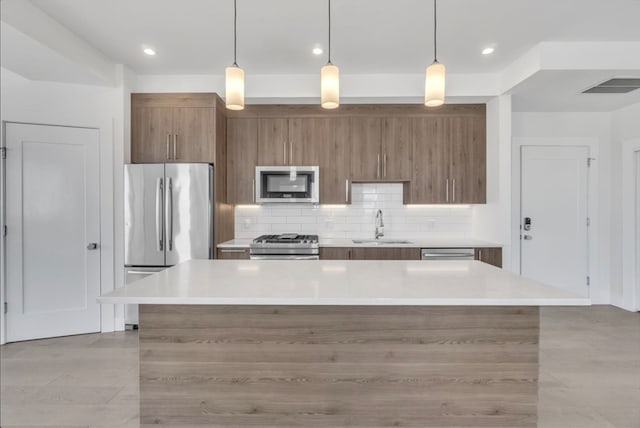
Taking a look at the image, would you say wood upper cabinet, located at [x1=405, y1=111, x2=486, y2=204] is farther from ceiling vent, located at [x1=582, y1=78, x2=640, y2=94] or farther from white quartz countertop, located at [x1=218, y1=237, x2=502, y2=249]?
ceiling vent, located at [x1=582, y1=78, x2=640, y2=94]

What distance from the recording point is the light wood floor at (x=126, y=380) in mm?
2191

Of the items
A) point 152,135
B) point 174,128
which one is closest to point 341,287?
point 174,128

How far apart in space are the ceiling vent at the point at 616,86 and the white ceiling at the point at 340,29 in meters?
0.52

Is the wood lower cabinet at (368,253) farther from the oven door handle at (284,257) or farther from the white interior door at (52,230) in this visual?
the white interior door at (52,230)

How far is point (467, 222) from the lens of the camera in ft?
14.9

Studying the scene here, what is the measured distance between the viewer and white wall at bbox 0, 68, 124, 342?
132 inches

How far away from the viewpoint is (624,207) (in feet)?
14.7

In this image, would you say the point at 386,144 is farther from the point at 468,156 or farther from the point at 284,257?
the point at 284,257

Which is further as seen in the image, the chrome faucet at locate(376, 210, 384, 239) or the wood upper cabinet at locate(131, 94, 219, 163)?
the chrome faucet at locate(376, 210, 384, 239)

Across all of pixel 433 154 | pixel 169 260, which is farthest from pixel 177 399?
pixel 433 154

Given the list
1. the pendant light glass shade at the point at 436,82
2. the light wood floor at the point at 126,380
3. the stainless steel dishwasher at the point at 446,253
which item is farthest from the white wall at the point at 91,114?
the stainless steel dishwasher at the point at 446,253

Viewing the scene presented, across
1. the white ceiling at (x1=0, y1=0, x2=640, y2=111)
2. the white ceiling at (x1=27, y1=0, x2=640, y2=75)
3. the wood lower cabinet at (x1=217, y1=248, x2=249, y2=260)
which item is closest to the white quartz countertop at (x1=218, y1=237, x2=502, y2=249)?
the wood lower cabinet at (x1=217, y1=248, x2=249, y2=260)

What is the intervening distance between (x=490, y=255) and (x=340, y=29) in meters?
2.74

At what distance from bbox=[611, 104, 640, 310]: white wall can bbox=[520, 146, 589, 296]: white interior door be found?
0.34m
